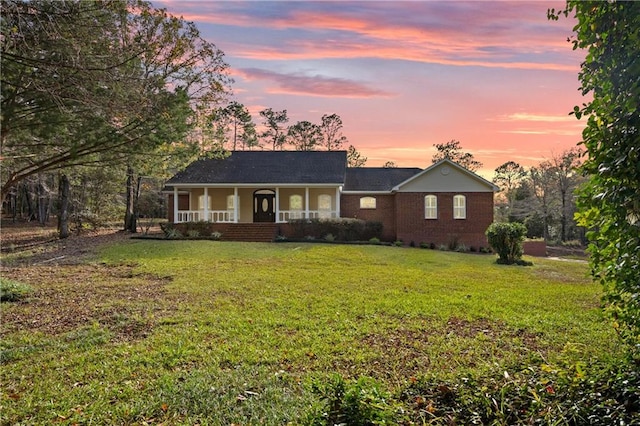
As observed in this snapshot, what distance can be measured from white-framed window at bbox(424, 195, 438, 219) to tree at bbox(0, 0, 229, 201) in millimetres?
15677

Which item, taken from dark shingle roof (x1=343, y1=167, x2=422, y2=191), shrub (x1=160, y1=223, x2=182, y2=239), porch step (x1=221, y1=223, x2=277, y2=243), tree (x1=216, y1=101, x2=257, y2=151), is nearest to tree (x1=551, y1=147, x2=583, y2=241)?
dark shingle roof (x1=343, y1=167, x2=422, y2=191)

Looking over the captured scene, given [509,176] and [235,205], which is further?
[509,176]

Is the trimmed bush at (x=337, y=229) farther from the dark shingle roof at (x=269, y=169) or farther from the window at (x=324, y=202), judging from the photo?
the window at (x=324, y=202)

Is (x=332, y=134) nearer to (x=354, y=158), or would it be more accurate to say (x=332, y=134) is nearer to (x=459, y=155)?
(x=354, y=158)

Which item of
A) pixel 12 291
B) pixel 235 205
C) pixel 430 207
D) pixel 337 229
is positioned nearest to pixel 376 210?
pixel 430 207

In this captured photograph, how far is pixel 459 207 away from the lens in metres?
24.4

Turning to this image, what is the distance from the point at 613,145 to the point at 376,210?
23300 mm

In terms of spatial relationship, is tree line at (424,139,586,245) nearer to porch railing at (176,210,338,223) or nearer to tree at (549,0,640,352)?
porch railing at (176,210,338,223)

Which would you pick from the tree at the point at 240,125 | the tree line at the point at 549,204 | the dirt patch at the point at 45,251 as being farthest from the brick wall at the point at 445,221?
the tree at the point at 240,125

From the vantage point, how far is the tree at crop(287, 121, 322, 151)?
47750 millimetres

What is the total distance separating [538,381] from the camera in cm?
288

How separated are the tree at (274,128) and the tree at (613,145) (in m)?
46.2

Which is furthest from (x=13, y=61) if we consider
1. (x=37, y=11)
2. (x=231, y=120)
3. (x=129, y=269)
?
(x=231, y=120)

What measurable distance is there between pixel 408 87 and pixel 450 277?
5.34 m
